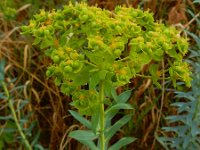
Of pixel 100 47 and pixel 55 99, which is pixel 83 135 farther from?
pixel 55 99

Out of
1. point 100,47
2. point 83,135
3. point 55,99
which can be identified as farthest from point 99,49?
point 55,99

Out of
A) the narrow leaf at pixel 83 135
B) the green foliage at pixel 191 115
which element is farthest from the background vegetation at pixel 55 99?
the narrow leaf at pixel 83 135

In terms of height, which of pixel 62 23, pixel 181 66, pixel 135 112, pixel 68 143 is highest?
pixel 62 23

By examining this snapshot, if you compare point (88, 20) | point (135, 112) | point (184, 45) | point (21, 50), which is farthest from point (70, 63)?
point (21, 50)

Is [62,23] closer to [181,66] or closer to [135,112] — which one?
[181,66]

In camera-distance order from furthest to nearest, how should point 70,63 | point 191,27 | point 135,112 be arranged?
point 191,27 → point 135,112 → point 70,63

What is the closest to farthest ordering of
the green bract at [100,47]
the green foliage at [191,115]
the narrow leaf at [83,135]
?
the green bract at [100,47], the narrow leaf at [83,135], the green foliage at [191,115]

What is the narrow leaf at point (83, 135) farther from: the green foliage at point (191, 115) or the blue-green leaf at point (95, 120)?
the green foliage at point (191, 115)

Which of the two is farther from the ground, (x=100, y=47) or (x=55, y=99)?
(x=100, y=47)

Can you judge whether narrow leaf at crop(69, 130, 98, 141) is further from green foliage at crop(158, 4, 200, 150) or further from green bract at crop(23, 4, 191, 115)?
green foliage at crop(158, 4, 200, 150)
